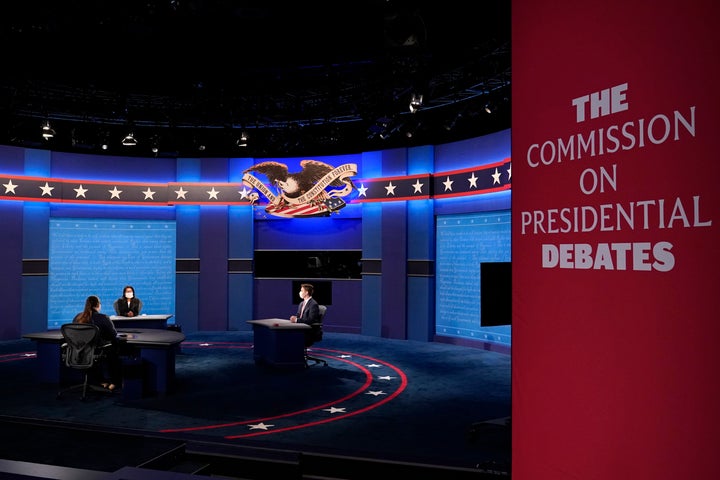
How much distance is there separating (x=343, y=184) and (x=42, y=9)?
660 cm

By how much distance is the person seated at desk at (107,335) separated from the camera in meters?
6.10

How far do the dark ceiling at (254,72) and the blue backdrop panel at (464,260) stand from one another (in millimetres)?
1842

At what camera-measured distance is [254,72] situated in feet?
29.0

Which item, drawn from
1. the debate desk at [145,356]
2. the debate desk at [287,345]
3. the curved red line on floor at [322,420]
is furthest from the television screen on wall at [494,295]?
the debate desk at [287,345]

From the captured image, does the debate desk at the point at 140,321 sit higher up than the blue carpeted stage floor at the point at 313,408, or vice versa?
the debate desk at the point at 140,321

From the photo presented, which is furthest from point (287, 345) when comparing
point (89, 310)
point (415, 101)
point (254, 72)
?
point (254, 72)

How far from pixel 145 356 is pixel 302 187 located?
6134mm

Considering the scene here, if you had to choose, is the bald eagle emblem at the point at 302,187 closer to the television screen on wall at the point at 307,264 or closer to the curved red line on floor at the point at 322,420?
the television screen on wall at the point at 307,264

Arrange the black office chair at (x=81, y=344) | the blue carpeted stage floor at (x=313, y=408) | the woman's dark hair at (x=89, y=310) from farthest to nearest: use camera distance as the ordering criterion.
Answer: the woman's dark hair at (x=89, y=310) < the black office chair at (x=81, y=344) < the blue carpeted stage floor at (x=313, y=408)

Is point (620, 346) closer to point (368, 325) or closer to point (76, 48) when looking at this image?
point (76, 48)

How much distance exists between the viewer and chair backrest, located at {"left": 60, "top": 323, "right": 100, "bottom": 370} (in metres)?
5.76

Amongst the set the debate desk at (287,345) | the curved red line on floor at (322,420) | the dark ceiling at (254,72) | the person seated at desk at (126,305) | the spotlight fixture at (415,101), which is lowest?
the curved red line on floor at (322,420)

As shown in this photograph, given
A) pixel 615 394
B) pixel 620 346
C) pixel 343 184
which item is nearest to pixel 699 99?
pixel 620 346

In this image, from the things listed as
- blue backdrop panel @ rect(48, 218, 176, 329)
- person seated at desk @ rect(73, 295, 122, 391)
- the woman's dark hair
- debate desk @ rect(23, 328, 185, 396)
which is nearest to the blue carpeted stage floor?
debate desk @ rect(23, 328, 185, 396)
